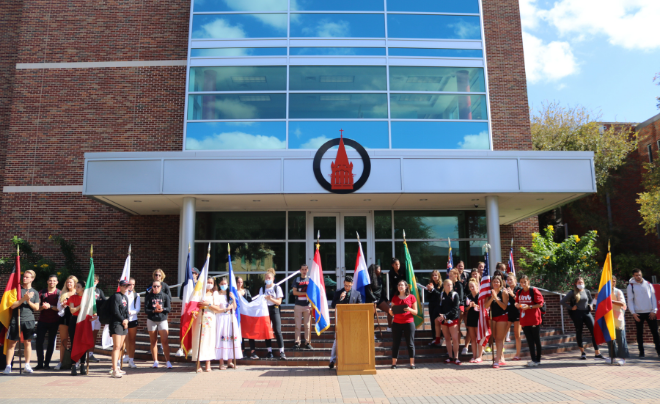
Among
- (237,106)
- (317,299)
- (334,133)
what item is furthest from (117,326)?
(334,133)

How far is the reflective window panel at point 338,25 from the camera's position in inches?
651

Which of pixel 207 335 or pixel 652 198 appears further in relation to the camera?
pixel 652 198

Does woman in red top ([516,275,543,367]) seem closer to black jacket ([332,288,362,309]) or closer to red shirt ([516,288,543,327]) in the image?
red shirt ([516,288,543,327])

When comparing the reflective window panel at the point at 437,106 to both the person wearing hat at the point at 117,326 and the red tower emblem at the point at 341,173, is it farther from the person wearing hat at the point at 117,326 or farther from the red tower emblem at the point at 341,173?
the person wearing hat at the point at 117,326

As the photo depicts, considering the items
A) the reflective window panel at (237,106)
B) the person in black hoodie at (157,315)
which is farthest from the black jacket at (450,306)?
the reflective window panel at (237,106)

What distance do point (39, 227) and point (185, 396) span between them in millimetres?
13068

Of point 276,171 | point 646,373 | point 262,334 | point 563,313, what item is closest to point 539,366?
point 646,373

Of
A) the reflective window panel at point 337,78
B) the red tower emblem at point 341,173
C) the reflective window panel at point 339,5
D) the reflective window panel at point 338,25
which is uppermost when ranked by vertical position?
the reflective window panel at point 339,5

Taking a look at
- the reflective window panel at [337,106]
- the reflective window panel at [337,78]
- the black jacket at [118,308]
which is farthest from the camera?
the reflective window panel at [337,78]

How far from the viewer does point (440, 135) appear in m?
15.6

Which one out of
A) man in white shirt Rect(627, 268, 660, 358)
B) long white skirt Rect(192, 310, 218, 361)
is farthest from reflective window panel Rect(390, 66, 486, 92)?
long white skirt Rect(192, 310, 218, 361)

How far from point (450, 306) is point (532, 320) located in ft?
5.43

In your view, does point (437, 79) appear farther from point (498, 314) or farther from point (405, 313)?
point (405, 313)

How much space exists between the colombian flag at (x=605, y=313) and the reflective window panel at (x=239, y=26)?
38.9 ft
